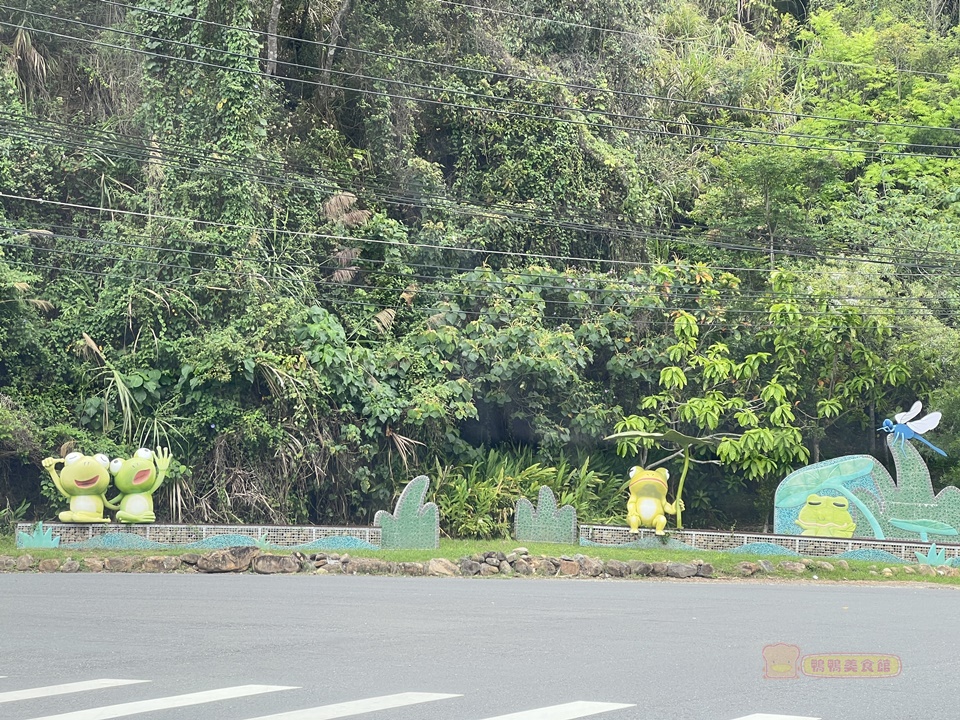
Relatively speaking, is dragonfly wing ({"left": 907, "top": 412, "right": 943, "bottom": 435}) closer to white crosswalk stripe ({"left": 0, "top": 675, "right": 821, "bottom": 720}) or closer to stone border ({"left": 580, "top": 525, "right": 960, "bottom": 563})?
stone border ({"left": 580, "top": 525, "right": 960, "bottom": 563})

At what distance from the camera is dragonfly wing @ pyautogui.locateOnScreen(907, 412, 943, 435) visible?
2255 cm

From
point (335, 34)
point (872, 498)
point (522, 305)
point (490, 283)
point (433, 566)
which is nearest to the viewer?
point (433, 566)

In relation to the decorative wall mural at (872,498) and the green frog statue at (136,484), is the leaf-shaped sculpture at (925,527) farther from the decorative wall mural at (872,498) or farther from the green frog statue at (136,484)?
the green frog statue at (136,484)

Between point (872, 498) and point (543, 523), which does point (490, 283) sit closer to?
point (543, 523)

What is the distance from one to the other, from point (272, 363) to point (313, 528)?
11.5 ft

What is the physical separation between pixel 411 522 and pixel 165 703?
14565mm

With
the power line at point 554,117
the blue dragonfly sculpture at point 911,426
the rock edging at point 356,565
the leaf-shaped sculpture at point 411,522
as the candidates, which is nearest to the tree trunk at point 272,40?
the power line at point 554,117

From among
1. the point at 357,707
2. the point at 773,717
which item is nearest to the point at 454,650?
the point at 357,707

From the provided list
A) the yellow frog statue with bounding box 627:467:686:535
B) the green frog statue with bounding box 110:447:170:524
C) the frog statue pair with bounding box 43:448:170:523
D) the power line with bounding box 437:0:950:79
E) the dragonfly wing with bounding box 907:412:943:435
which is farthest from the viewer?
the power line with bounding box 437:0:950:79

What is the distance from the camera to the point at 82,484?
21.2 m

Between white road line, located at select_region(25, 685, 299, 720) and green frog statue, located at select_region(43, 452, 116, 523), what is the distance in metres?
14.3

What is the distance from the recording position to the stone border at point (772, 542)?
2140 cm

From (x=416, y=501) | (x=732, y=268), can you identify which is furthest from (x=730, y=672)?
(x=732, y=268)

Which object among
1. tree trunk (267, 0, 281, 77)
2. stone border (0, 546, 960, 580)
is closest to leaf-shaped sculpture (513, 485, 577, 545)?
stone border (0, 546, 960, 580)
